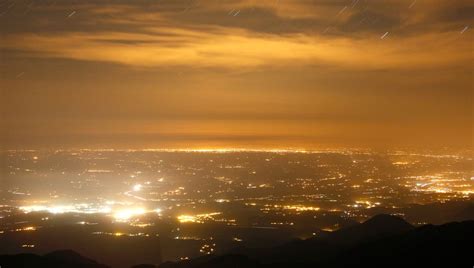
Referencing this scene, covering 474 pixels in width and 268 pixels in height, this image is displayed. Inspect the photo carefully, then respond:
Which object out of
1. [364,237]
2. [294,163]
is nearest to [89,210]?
[364,237]

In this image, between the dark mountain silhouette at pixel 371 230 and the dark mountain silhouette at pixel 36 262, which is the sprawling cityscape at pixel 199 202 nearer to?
the dark mountain silhouette at pixel 36 262

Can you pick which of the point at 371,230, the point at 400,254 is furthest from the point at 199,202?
the point at 400,254

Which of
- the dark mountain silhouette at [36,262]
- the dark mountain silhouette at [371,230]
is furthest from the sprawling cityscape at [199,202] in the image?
the dark mountain silhouette at [371,230]

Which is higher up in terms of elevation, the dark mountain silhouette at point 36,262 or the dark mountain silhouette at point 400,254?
the dark mountain silhouette at point 36,262

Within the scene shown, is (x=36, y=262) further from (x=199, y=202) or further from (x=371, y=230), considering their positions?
(x=199, y=202)

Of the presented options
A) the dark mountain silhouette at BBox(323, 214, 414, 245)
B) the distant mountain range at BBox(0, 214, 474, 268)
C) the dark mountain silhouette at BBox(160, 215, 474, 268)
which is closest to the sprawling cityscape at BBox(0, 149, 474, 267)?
the dark mountain silhouette at BBox(323, 214, 414, 245)

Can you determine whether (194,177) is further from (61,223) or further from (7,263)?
(7,263)

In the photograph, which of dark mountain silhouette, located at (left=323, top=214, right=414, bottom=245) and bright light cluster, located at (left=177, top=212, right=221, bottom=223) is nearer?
dark mountain silhouette, located at (left=323, top=214, right=414, bottom=245)

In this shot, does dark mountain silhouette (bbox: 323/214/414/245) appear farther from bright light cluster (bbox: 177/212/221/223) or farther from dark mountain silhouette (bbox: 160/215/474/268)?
bright light cluster (bbox: 177/212/221/223)
